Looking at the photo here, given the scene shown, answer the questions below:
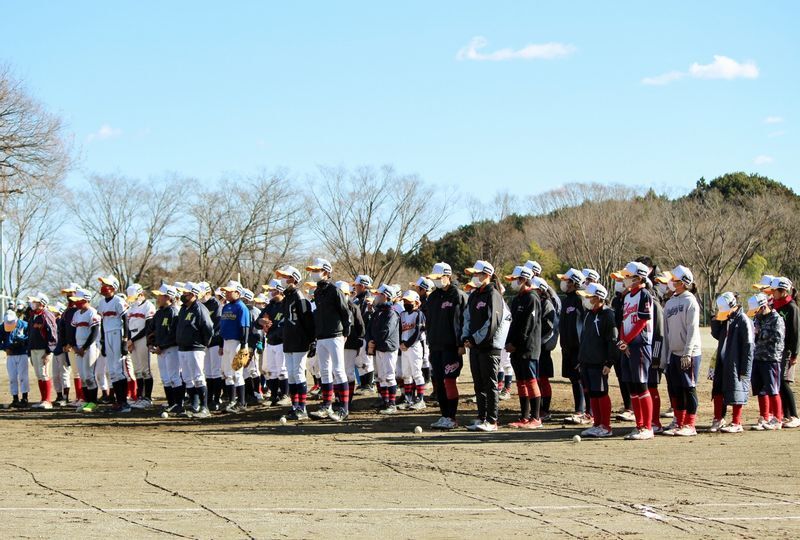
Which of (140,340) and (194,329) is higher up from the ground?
(194,329)

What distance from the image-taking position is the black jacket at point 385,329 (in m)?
15.7

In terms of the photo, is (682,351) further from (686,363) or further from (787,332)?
(787,332)

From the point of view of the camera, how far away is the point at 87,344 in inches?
674

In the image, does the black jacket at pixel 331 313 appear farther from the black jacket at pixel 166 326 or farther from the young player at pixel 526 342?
the black jacket at pixel 166 326

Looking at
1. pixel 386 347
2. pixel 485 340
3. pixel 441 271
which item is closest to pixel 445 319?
pixel 441 271

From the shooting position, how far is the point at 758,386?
43.8 feet

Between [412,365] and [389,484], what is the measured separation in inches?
276

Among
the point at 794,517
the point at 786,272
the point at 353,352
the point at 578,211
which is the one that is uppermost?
the point at 578,211

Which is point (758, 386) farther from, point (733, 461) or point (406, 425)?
point (406, 425)

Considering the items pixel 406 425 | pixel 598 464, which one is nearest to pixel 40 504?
pixel 598 464

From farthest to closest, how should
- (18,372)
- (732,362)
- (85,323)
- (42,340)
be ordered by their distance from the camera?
(18,372) < (42,340) < (85,323) < (732,362)

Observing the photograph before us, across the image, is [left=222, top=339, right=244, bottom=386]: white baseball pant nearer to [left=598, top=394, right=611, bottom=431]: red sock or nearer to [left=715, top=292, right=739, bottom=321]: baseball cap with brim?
[left=598, top=394, right=611, bottom=431]: red sock

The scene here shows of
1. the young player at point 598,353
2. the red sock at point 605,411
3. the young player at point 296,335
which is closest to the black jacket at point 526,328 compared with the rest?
the young player at point 598,353

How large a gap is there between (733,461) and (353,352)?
28.0 feet
